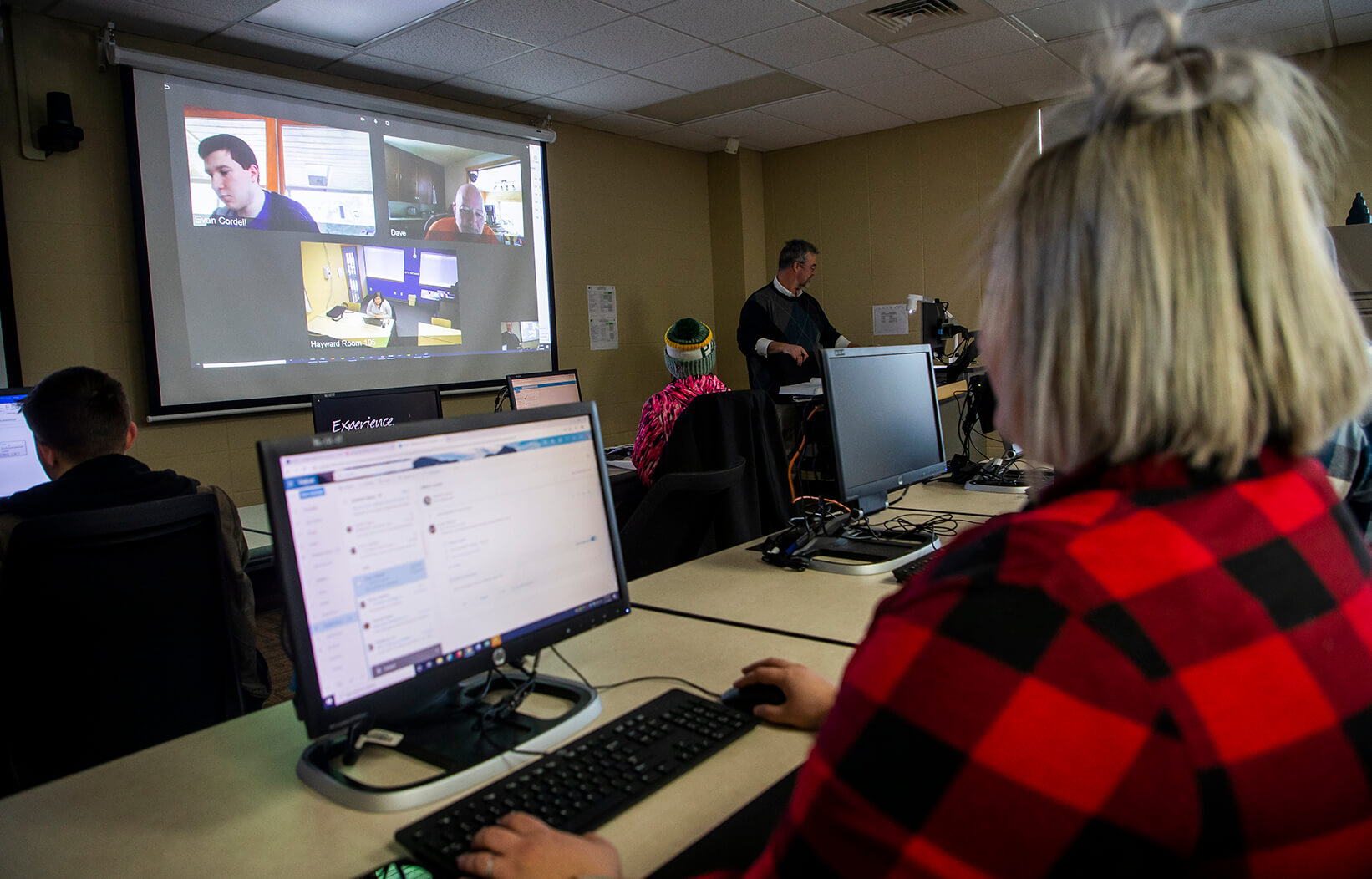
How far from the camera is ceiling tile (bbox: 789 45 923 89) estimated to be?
4508 mm

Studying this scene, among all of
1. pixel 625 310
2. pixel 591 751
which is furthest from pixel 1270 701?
pixel 625 310

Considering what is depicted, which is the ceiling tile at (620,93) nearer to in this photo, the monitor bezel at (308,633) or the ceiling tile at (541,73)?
the ceiling tile at (541,73)

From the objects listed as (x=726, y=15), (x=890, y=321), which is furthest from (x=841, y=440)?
(x=890, y=321)

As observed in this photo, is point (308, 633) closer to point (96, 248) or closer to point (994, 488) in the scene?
point (994, 488)

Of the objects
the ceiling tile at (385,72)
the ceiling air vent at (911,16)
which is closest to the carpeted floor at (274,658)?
the ceiling tile at (385,72)

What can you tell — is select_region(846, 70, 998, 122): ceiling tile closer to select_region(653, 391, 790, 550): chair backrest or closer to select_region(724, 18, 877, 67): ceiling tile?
select_region(724, 18, 877, 67): ceiling tile

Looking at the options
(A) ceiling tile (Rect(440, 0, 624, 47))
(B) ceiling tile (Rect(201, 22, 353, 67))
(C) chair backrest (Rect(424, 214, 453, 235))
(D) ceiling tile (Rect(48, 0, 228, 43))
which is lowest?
(C) chair backrest (Rect(424, 214, 453, 235))

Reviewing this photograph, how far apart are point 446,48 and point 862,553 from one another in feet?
11.1

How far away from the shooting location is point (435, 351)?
193 inches

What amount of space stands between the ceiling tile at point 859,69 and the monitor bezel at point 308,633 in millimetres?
3954

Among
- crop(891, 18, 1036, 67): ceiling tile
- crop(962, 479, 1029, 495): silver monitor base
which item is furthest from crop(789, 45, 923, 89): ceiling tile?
crop(962, 479, 1029, 495): silver monitor base

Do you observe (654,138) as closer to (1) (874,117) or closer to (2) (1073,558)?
(1) (874,117)

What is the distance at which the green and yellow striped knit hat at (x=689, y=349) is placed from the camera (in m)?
5.34

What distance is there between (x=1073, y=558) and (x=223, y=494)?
1.96 metres
